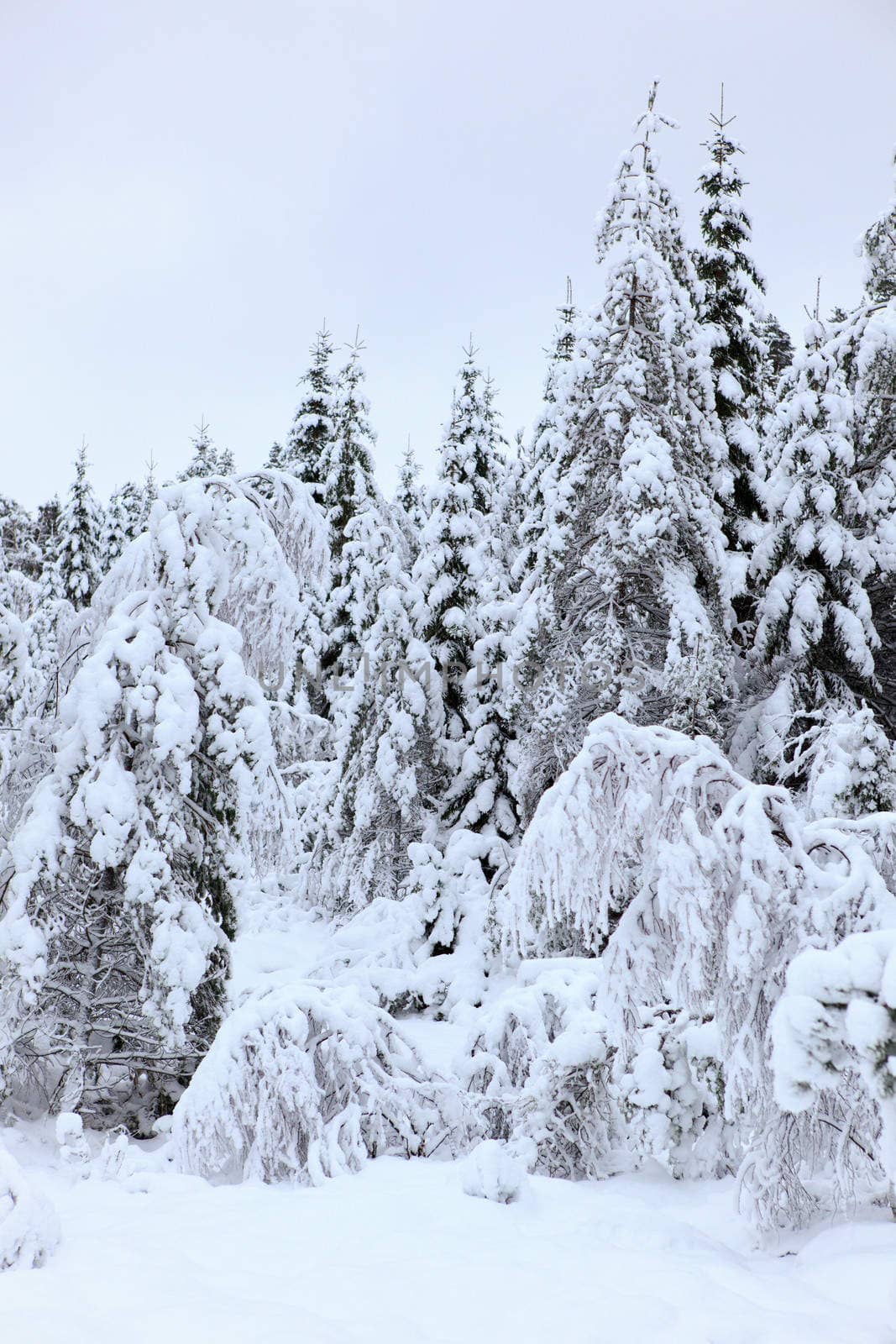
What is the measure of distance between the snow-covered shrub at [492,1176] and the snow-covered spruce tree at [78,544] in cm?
2886

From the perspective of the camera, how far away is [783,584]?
12086 mm

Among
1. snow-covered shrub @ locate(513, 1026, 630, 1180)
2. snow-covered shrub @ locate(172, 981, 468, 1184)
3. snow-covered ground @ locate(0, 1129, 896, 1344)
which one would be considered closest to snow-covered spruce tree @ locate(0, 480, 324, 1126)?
snow-covered shrub @ locate(172, 981, 468, 1184)

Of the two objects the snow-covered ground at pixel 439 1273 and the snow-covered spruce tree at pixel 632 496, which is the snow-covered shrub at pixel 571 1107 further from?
the snow-covered spruce tree at pixel 632 496

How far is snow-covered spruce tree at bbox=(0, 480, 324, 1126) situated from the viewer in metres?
7.50

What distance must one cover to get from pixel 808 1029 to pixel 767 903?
1405mm

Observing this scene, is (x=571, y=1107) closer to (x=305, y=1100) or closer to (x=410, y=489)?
(x=305, y=1100)

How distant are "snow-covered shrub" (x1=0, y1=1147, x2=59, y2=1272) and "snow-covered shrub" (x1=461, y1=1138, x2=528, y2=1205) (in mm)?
2153

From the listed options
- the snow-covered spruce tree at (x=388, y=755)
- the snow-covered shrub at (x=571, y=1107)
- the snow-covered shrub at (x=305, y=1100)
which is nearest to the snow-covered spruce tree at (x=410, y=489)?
the snow-covered spruce tree at (x=388, y=755)

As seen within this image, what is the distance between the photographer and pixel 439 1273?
4.06 metres

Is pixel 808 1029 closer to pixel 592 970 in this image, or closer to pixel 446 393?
pixel 592 970

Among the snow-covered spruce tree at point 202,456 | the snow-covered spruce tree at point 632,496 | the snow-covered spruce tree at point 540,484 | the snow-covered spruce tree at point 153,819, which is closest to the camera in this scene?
the snow-covered spruce tree at point 153,819

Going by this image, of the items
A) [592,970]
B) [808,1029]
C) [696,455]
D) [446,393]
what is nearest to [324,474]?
[446,393]

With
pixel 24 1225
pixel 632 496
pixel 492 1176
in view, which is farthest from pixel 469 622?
pixel 24 1225

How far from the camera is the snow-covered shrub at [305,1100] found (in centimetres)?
615
